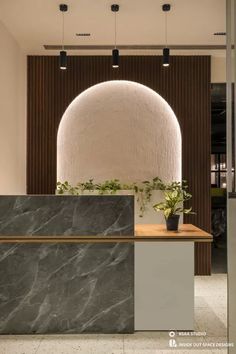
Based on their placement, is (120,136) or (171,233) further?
(120,136)

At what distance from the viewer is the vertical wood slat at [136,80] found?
719 cm

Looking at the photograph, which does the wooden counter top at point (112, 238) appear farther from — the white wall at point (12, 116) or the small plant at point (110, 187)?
the white wall at point (12, 116)

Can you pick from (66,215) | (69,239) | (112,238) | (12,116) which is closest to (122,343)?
(112,238)

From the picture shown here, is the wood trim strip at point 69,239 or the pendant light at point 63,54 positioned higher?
the pendant light at point 63,54

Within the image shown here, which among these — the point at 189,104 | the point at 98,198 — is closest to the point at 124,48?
the point at 189,104

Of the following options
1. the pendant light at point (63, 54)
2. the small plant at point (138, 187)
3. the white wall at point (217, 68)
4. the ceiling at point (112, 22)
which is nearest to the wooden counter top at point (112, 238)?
the small plant at point (138, 187)

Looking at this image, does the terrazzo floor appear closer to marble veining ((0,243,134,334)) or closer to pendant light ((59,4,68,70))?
marble veining ((0,243,134,334))

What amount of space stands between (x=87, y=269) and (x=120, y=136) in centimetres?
205

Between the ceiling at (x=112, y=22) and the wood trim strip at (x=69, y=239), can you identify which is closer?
the wood trim strip at (x=69, y=239)

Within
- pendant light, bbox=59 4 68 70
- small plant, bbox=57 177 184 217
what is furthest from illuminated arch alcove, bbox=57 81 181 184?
pendant light, bbox=59 4 68 70

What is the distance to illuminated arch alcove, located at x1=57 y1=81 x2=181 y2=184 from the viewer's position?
18.7 feet

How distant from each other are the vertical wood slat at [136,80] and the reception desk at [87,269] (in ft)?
9.71

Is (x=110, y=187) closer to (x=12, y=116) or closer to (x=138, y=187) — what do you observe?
(x=138, y=187)

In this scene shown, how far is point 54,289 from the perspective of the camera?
4277mm
